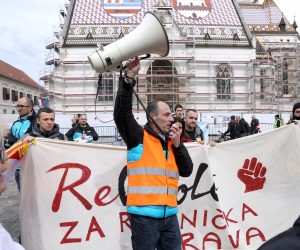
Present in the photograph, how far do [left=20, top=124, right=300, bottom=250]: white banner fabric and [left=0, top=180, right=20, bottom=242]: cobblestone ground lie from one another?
4.12 feet

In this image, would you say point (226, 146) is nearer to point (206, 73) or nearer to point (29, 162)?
point (29, 162)

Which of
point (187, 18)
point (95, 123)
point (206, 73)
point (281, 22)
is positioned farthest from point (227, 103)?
point (281, 22)

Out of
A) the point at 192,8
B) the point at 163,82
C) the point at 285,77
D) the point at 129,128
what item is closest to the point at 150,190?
the point at 129,128

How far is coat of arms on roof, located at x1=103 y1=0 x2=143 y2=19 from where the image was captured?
37.3 metres

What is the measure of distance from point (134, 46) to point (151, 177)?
117 centimetres

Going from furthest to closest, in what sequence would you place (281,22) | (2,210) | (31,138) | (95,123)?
(281,22) → (95,123) → (2,210) → (31,138)

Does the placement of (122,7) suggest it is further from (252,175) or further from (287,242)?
(287,242)

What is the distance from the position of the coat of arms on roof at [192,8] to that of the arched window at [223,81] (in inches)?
215

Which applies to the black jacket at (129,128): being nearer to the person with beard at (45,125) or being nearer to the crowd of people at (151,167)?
the crowd of people at (151,167)

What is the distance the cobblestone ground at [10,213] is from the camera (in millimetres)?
6036

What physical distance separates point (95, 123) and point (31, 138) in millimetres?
22746

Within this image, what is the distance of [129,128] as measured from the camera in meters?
3.33

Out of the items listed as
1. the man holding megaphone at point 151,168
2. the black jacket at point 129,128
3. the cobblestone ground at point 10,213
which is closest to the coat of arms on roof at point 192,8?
the cobblestone ground at point 10,213

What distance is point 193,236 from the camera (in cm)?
493
